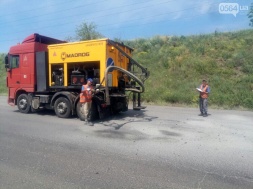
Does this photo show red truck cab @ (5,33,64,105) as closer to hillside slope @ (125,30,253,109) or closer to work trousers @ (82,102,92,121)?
work trousers @ (82,102,92,121)

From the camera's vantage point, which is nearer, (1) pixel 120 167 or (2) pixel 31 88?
(1) pixel 120 167

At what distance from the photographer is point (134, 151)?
5668mm

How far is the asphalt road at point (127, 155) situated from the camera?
4094 millimetres

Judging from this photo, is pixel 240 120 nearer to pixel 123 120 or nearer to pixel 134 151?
pixel 123 120

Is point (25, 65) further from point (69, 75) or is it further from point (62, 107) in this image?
point (62, 107)

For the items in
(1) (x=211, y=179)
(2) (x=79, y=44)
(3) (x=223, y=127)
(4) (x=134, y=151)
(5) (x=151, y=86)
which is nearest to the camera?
(1) (x=211, y=179)

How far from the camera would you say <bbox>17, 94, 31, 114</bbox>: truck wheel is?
11341mm

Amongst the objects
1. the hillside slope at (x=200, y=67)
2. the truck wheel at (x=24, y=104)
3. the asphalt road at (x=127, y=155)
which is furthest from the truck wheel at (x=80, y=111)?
the hillside slope at (x=200, y=67)

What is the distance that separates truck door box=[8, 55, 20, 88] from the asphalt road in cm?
330

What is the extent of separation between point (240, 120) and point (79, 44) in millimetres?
6808

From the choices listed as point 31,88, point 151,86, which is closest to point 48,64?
point 31,88

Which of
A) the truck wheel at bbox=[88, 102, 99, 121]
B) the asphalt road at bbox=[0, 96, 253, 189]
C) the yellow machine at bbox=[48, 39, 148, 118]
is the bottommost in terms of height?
the asphalt road at bbox=[0, 96, 253, 189]

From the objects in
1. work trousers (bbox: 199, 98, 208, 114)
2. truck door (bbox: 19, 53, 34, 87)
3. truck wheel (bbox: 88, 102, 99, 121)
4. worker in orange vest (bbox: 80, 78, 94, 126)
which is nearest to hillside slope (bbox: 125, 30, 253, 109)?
work trousers (bbox: 199, 98, 208, 114)

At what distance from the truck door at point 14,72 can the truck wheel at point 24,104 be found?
61 cm
